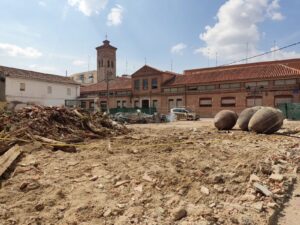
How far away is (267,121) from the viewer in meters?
14.3

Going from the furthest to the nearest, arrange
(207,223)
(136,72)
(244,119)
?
(136,72) < (244,119) < (207,223)

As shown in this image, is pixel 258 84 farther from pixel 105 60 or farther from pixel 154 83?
pixel 105 60

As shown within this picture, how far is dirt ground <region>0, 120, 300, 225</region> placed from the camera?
455 cm

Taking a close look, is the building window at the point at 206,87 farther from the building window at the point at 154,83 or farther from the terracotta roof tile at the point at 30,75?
the terracotta roof tile at the point at 30,75


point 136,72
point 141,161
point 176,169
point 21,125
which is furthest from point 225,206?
point 136,72

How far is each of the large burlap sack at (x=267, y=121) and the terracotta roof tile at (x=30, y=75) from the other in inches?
1322

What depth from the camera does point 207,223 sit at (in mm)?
4328

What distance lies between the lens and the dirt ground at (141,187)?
4.55 meters

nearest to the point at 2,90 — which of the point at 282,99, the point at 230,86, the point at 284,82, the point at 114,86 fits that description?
the point at 114,86

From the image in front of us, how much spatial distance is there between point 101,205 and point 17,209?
1.33m

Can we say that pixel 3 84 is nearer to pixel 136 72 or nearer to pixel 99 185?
pixel 136 72

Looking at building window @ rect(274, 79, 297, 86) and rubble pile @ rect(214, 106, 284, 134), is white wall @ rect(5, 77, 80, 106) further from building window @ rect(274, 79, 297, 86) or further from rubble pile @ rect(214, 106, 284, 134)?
rubble pile @ rect(214, 106, 284, 134)

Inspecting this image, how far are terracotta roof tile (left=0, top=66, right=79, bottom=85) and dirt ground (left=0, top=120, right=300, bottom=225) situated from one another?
112 feet

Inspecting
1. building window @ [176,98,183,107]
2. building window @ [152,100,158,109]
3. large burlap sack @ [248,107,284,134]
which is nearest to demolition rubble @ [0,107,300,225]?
large burlap sack @ [248,107,284,134]
